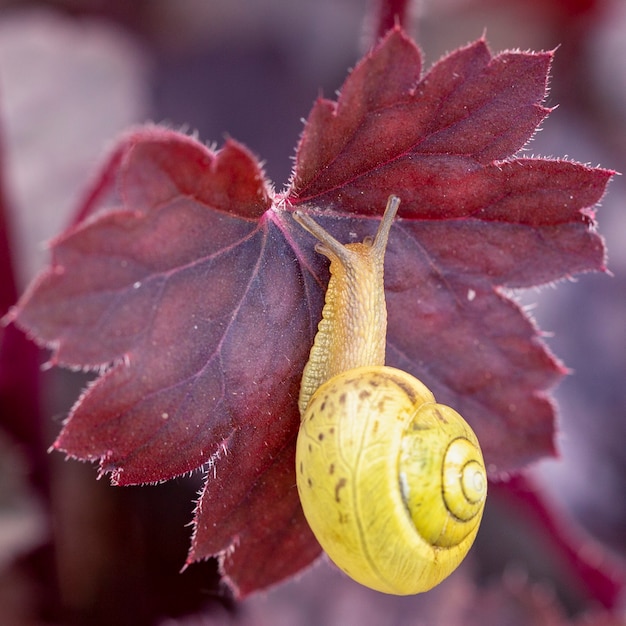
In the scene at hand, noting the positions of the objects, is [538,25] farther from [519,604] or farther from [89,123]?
[519,604]

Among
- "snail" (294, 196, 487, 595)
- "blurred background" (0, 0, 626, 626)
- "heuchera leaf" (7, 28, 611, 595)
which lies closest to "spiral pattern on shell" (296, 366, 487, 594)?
"snail" (294, 196, 487, 595)

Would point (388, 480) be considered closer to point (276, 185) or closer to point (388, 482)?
point (388, 482)

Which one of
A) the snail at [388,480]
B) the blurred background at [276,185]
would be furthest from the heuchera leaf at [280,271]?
the blurred background at [276,185]

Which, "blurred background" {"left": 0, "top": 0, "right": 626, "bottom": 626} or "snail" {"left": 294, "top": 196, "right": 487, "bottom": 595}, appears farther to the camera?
"blurred background" {"left": 0, "top": 0, "right": 626, "bottom": 626}

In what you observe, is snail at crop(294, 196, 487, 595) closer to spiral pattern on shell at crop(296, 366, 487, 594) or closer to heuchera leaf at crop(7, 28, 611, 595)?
spiral pattern on shell at crop(296, 366, 487, 594)

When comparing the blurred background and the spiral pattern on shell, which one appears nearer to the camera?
the spiral pattern on shell

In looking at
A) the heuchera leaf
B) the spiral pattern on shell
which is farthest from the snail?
the heuchera leaf

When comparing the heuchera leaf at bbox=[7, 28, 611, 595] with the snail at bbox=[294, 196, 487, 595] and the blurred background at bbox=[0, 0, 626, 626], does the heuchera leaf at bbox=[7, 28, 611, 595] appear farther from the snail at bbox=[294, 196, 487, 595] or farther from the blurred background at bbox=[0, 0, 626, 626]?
the blurred background at bbox=[0, 0, 626, 626]
